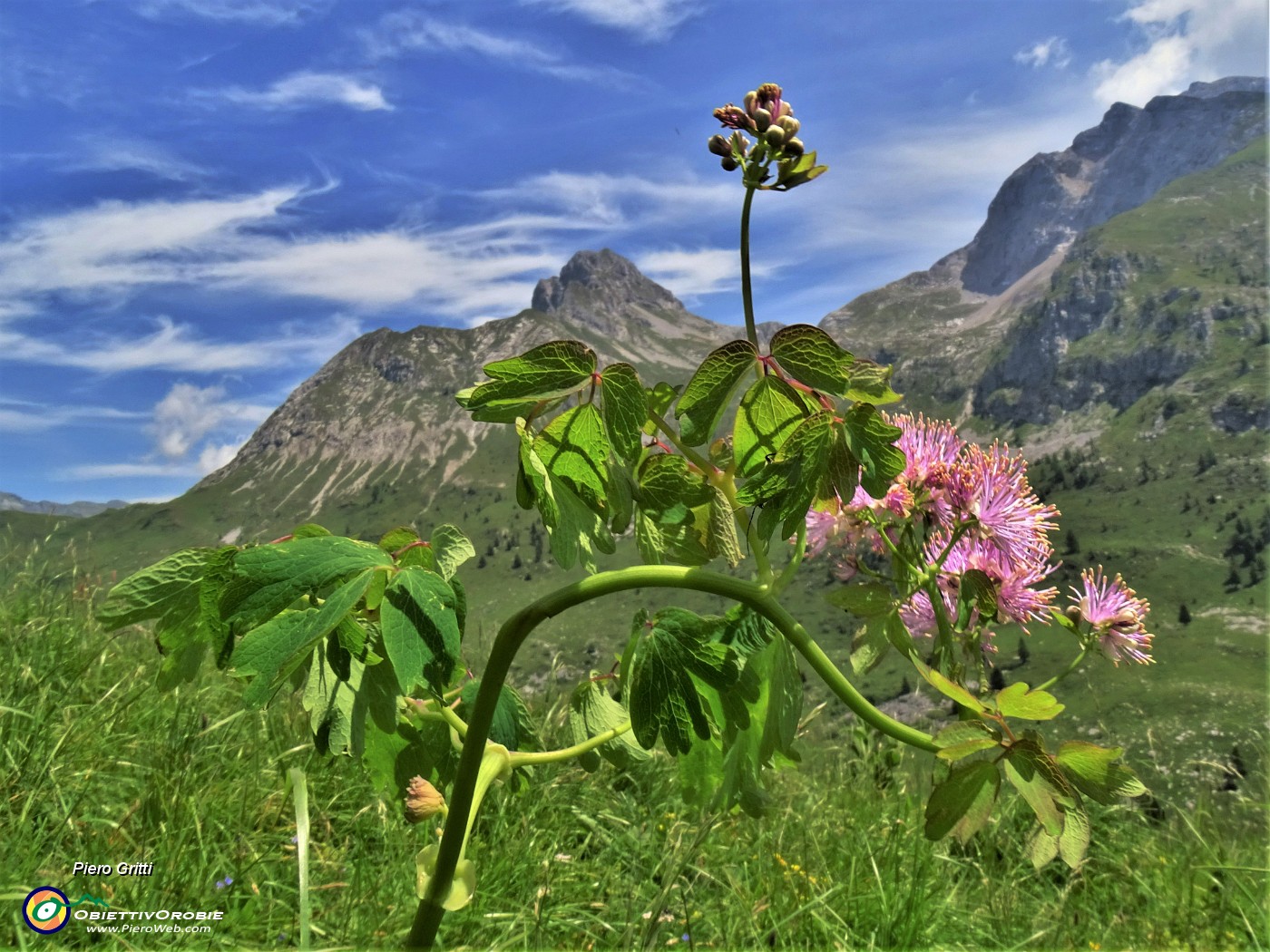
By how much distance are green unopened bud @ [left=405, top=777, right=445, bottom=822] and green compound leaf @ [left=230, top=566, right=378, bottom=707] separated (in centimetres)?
39

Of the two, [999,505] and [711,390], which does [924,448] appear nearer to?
[999,505]

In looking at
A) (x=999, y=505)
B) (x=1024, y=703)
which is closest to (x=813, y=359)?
(x=1024, y=703)

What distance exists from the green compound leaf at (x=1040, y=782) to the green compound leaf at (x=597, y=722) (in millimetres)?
709

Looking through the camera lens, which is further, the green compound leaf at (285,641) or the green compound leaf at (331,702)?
the green compound leaf at (331,702)

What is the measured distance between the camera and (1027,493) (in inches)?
77.7

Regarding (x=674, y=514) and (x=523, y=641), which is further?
(x=674, y=514)

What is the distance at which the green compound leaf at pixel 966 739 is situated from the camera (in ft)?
4.16

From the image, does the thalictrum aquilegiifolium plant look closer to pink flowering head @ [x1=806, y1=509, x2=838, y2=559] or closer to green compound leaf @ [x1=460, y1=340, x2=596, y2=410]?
green compound leaf @ [x1=460, y1=340, x2=596, y2=410]

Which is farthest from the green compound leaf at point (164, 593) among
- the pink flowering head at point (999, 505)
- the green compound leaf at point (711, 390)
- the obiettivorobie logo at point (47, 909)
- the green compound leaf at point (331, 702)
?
the obiettivorobie logo at point (47, 909)

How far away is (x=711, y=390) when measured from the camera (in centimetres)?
122

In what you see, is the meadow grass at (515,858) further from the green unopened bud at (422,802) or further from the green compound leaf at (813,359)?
the green compound leaf at (813,359)

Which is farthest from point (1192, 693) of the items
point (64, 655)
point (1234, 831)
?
point (64, 655)

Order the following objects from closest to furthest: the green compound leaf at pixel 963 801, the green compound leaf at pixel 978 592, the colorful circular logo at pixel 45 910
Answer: the green compound leaf at pixel 963 801
the green compound leaf at pixel 978 592
the colorful circular logo at pixel 45 910

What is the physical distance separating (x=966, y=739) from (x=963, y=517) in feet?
2.48
